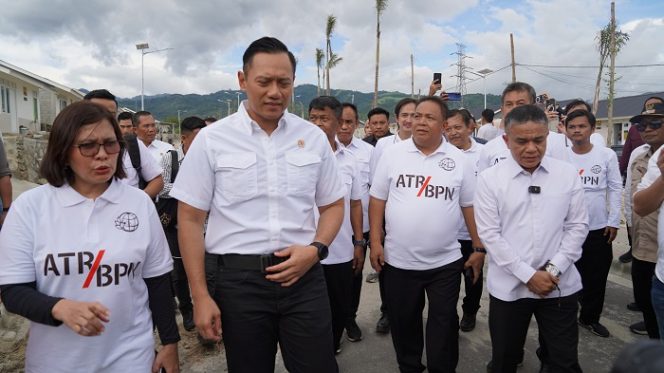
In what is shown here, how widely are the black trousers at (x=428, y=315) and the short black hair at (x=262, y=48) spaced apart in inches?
71.8

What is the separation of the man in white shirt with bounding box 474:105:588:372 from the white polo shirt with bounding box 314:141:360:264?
111 centimetres

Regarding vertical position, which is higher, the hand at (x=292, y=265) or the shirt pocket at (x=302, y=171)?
the shirt pocket at (x=302, y=171)

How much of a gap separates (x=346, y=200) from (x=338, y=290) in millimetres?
739

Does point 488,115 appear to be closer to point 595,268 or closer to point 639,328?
point 595,268

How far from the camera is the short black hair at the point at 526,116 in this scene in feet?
8.70

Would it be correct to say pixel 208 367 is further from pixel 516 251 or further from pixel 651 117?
pixel 651 117

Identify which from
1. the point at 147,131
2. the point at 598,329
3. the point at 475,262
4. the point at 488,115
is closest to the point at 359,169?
the point at 475,262

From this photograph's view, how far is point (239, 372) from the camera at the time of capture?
2.12 m

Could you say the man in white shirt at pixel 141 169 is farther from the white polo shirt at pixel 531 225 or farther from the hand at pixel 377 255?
the white polo shirt at pixel 531 225

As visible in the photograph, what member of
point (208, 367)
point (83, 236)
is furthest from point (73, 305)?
point (208, 367)

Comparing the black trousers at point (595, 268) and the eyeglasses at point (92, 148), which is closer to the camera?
the eyeglasses at point (92, 148)

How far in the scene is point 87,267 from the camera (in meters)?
1.72

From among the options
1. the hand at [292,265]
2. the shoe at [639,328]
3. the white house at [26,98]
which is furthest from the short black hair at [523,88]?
the white house at [26,98]

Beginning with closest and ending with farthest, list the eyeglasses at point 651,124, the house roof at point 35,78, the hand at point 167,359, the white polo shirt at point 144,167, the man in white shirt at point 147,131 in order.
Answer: the hand at point 167,359 → the eyeglasses at point 651,124 → the white polo shirt at point 144,167 → the man in white shirt at point 147,131 → the house roof at point 35,78
